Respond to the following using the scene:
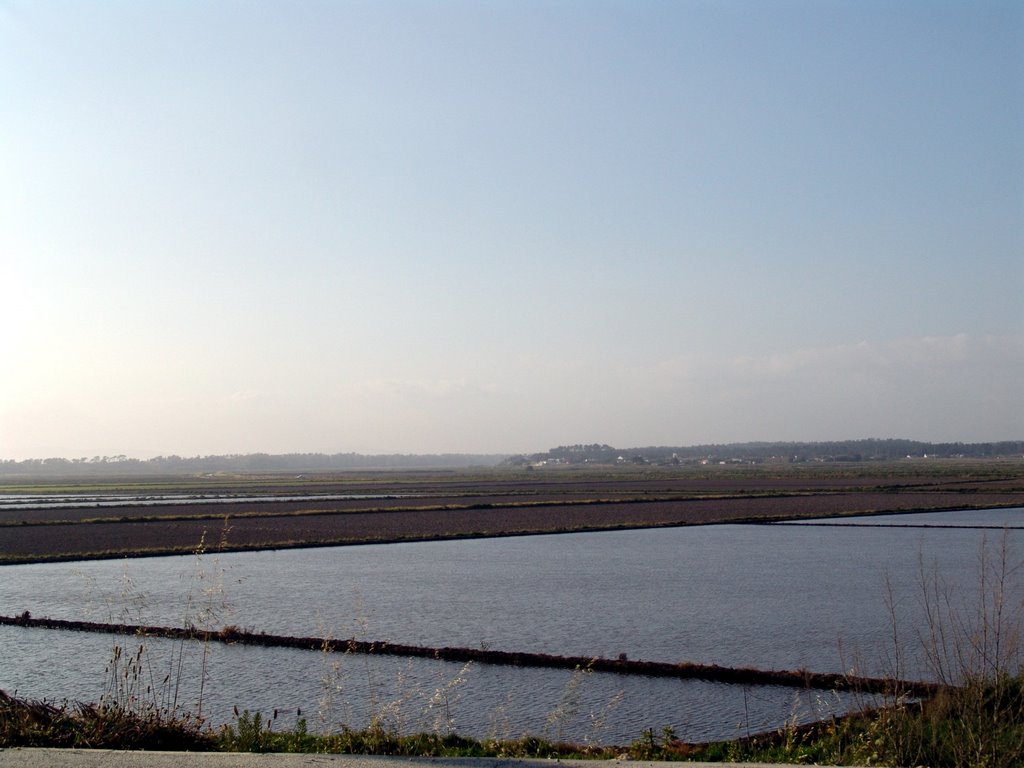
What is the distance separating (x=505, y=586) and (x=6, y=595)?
11.7 meters

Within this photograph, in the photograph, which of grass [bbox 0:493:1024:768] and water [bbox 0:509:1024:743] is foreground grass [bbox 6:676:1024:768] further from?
water [bbox 0:509:1024:743]

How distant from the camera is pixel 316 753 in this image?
704 cm

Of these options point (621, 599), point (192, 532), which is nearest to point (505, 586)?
point (621, 599)

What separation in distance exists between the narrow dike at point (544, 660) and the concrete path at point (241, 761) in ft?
13.0

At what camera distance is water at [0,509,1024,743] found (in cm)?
1135

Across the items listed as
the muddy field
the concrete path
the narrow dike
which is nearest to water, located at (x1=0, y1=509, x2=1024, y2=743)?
the narrow dike

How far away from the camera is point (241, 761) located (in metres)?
6.52

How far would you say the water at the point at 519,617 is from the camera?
11352 mm

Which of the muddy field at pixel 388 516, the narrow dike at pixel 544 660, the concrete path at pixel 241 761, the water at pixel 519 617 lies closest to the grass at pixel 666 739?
the concrete path at pixel 241 761

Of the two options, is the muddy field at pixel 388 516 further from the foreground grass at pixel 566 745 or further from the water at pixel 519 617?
the foreground grass at pixel 566 745

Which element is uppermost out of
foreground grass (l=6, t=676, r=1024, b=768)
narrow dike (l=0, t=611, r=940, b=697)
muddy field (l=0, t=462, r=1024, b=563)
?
foreground grass (l=6, t=676, r=1024, b=768)

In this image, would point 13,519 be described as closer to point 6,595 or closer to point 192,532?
point 192,532

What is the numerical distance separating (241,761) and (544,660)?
7.80 metres

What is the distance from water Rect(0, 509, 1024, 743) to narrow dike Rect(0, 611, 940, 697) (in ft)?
1.19
